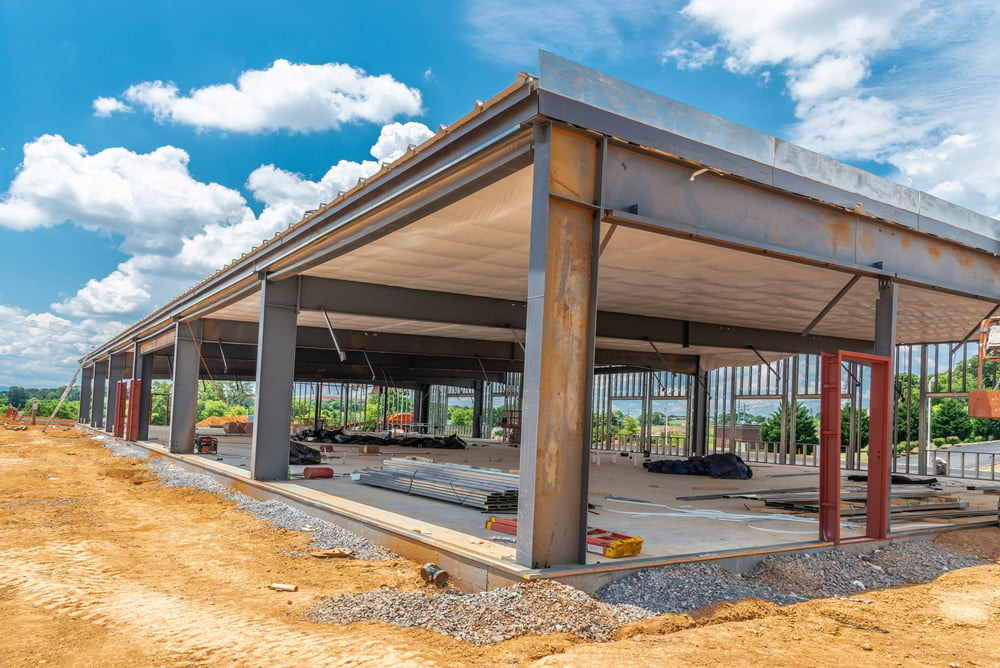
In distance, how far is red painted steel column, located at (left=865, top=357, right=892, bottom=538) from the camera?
1026 centimetres

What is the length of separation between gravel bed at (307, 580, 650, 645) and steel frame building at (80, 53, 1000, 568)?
602 millimetres

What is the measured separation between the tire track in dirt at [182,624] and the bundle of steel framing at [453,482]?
17.2ft

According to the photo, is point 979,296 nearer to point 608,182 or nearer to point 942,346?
point 608,182

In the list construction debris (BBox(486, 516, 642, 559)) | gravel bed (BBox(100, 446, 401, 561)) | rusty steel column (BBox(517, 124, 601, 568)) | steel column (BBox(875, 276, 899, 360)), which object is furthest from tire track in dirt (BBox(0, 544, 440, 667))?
steel column (BBox(875, 276, 899, 360))

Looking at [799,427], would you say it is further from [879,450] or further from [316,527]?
[316,527]

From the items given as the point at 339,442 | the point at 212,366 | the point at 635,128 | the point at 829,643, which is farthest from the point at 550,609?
the point at 212,366

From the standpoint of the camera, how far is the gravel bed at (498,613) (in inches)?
247

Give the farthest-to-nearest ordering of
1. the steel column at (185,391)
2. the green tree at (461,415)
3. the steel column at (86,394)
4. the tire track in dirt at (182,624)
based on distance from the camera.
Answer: the green tree at (461,415) → the steel column at (86,394) → the steel column at (185,391) → the tire track in dirt at (182,624)

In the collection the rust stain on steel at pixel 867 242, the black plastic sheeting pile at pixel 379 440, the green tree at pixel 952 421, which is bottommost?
the black plastic sheeting pile at pixel 379 440

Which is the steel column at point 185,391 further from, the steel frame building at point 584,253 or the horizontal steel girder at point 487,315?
the horizontal steel girder at point 487,315

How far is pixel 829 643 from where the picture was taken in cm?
638

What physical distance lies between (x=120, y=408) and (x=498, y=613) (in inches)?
1340

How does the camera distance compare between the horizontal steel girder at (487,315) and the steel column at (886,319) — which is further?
the horizontal steel girder at (487,315)

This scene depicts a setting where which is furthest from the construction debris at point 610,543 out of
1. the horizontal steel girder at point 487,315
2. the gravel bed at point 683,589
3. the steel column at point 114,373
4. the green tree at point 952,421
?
the green tree at point 952,421
